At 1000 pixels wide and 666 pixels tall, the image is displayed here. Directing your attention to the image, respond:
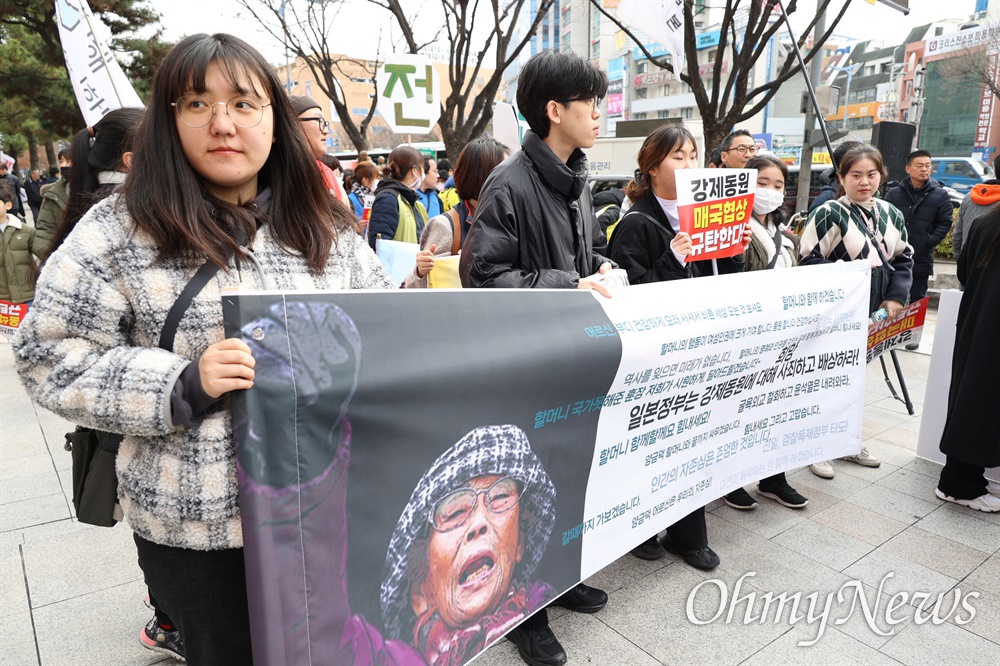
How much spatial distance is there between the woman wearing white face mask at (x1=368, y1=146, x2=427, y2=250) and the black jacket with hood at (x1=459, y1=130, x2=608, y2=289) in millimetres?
2521

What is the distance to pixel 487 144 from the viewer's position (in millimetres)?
3582

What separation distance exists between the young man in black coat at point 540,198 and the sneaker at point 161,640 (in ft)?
3.73

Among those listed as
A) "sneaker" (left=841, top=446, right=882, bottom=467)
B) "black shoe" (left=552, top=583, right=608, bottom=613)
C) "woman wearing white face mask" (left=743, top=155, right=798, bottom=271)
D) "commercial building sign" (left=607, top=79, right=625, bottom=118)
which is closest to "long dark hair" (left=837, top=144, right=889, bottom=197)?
"woman wearing white face mask" (left=743, top=155, right=798, bottom=271)

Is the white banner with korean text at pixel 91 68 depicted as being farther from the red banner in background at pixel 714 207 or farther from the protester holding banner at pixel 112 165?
the red banner in background at pixel 714 207

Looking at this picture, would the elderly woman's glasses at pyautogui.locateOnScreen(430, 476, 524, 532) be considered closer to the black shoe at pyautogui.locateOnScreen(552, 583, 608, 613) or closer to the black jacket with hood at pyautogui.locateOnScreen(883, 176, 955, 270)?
the black shoe at pyautogui.locateOnScreen(552, 583, 608, 613)

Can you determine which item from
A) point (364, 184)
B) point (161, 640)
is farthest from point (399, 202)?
point (364, 184)

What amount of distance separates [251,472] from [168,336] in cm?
30

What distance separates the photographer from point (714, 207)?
268 centimetres

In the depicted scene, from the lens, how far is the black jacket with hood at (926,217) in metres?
6.48

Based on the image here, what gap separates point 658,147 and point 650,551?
1.75 m

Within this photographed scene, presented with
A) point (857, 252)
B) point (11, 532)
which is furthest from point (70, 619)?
point (857, 252)

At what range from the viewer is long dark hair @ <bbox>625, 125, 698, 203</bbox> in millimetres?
2873

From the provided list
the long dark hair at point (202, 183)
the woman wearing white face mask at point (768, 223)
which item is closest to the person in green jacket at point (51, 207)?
the long dark hair at point (202, 183)

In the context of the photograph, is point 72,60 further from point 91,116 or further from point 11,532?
point 11,532
